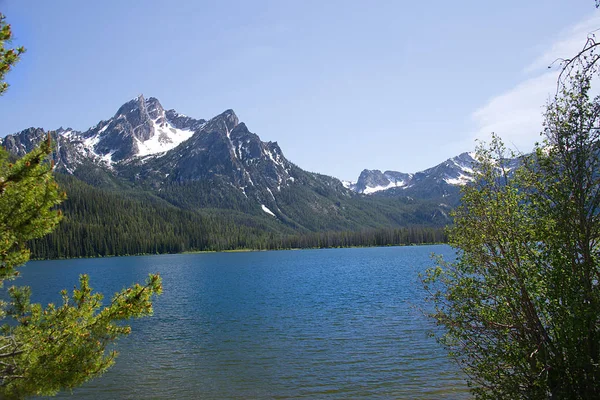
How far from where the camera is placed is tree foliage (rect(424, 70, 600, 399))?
31.7ft

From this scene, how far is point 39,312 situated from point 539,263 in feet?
40.8

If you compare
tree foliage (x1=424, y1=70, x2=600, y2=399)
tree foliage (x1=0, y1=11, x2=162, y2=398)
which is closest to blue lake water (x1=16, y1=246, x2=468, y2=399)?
tree foliage (x1=424, y1=70, x2=600, y2=399)

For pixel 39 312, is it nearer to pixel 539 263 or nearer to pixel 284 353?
pixel 539 263

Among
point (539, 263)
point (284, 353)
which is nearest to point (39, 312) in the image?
point (539, 263)

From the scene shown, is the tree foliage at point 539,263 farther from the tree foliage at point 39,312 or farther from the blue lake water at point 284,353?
the tree foliage at point 39,312

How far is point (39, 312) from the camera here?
9570 millimetres

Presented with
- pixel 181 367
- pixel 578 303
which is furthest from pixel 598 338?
pixel 181 367

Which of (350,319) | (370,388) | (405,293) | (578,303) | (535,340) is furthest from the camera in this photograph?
(405,293)

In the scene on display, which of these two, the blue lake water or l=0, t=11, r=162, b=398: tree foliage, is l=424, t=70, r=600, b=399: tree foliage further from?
l=0, t=11, r=162, b=398: tree foliage

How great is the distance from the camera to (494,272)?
11.6 meters

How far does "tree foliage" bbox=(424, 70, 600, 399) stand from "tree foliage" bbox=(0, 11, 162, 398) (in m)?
9.07

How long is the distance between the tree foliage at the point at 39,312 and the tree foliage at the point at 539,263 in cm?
907

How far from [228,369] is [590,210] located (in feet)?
71.4

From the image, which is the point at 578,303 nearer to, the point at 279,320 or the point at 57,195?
the point at 57,195
